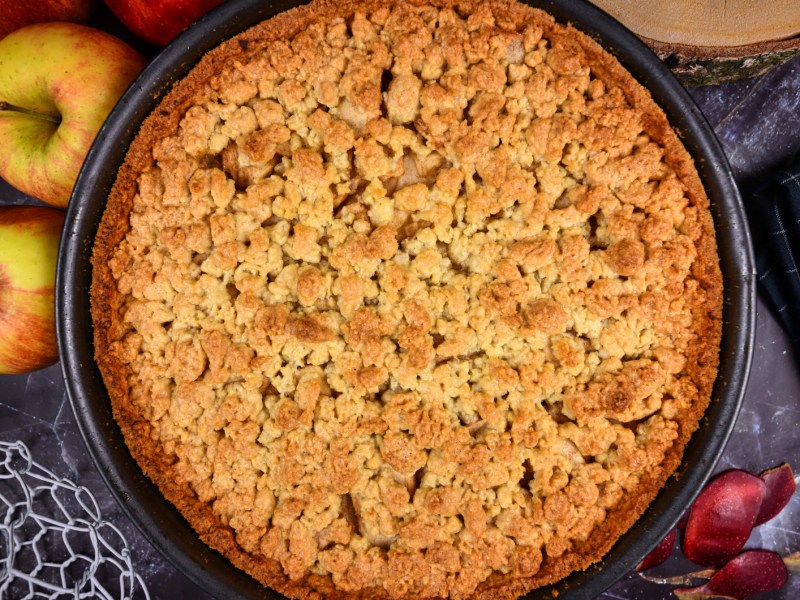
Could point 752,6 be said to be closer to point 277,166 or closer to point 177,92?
point 277,166

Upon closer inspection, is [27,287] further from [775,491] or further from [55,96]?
[775,491]

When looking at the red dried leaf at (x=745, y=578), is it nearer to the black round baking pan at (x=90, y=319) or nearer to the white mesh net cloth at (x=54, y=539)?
the black round baking pan at (x=90, y=319)

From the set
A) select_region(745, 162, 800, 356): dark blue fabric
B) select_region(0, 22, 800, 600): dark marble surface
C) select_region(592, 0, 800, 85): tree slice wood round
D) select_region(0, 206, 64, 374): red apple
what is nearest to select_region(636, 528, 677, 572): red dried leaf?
select_region(0, 22, 800, 600): dark marble surface

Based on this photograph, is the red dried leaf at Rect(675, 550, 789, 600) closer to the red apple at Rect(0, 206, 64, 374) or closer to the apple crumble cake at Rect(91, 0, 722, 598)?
the apple crumble cake at Rect(91, 0, 722, 598)

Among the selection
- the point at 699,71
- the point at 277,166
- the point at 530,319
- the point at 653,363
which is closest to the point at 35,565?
the point at 277,166

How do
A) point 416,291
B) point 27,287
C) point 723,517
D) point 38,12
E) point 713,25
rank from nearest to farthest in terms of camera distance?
point 416,291 → point 713,25 → point 27,287 → point 38,12 → point 723,517

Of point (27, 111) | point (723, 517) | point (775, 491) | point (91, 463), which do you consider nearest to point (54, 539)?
point (91, 463)
